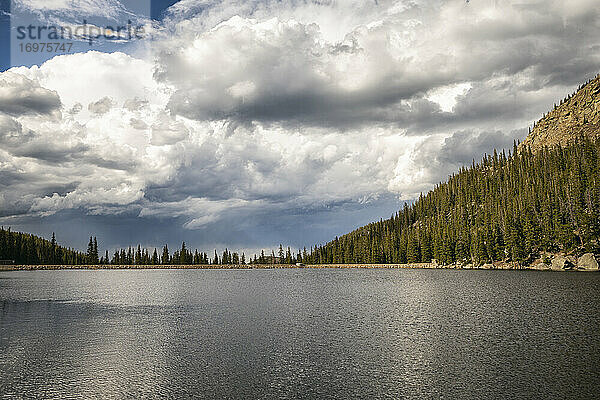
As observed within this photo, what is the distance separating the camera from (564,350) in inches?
1384

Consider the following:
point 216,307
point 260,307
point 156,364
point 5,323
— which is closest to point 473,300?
point 260,307

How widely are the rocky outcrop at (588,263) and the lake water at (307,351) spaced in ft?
343

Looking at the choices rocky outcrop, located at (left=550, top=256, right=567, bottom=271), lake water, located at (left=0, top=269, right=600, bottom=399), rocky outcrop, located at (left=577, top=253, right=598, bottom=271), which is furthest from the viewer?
rocky outcrop, located at (left=550, top=256, right=567, bottom=271)

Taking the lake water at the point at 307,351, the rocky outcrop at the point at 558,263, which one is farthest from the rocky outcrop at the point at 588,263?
the lake water at the point at 307,351

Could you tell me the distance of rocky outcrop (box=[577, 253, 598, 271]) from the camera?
15275cm

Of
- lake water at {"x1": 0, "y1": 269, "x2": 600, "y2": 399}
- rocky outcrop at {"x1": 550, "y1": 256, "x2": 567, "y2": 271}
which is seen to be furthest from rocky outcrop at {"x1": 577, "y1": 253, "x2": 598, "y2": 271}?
lake water at {"x1": 0, "y1": 269, "x2": 600, "y2": 399}

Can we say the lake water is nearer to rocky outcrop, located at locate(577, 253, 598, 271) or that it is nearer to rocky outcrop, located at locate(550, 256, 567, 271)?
rocky outcrop, located at locate(577, 253, 598, 271)

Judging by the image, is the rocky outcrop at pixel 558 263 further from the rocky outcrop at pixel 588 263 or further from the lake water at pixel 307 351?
the lake water at pixel 307 351

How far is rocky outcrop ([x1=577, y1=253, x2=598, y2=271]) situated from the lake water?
10462 cm

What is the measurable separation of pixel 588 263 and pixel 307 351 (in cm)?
15307

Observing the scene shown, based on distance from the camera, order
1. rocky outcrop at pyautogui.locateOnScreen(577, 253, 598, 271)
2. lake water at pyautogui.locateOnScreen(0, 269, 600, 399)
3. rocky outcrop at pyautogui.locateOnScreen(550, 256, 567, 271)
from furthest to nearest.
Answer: rocky outcrop at pyautogui.locateOnScreen(550, 256, 567, 271) → rocky outcrop at pyautogui.locateOnScreen(577, 253, 598, 271) → lake water at pyautogui.locateOnScreen(0, 269, 600, 399)

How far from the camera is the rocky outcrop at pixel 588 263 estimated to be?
501ft

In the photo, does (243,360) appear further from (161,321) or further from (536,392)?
(161,321)

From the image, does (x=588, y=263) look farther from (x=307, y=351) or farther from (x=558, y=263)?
(x=307, y=351)
